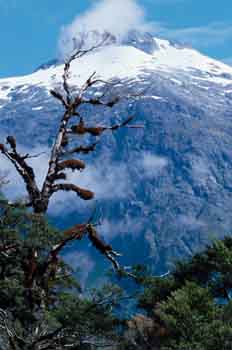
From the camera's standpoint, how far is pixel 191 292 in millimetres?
41906

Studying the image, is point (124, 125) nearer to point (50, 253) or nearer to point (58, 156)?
point (58, 156)

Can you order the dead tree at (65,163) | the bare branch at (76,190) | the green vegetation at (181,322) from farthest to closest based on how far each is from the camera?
the green vegetation at (181,322), the bare branch at (76,190), the dead tree at (65,163)

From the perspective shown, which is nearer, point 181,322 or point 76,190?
point 76,190

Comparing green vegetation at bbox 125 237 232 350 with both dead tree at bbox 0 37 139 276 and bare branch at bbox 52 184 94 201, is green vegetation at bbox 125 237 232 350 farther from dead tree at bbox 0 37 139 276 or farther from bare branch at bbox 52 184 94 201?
bare branch at bbox 52 184 94 201

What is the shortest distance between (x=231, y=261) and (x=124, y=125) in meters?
24.4

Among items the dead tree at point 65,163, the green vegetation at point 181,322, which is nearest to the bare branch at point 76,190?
the dead tree at point 65,163

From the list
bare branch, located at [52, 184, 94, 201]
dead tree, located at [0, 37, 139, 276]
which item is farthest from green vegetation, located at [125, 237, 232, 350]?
bare branch, located at [52, 184, 94, 201]

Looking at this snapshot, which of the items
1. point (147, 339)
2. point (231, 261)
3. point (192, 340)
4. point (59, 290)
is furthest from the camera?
point (231, 261)

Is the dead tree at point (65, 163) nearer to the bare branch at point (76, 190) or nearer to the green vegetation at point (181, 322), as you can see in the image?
the bare branch at point (76, 190)

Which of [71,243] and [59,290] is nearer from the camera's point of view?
[71,243]

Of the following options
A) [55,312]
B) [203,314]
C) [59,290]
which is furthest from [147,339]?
[55,312]

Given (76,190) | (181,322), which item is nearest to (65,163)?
(76,190)

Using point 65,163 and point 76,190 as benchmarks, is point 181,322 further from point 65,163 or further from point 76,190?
point 65,163

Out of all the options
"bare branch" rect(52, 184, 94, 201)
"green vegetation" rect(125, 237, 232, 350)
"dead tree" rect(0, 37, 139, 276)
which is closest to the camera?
"dead tree" rect(0, 37, 139, 276)
